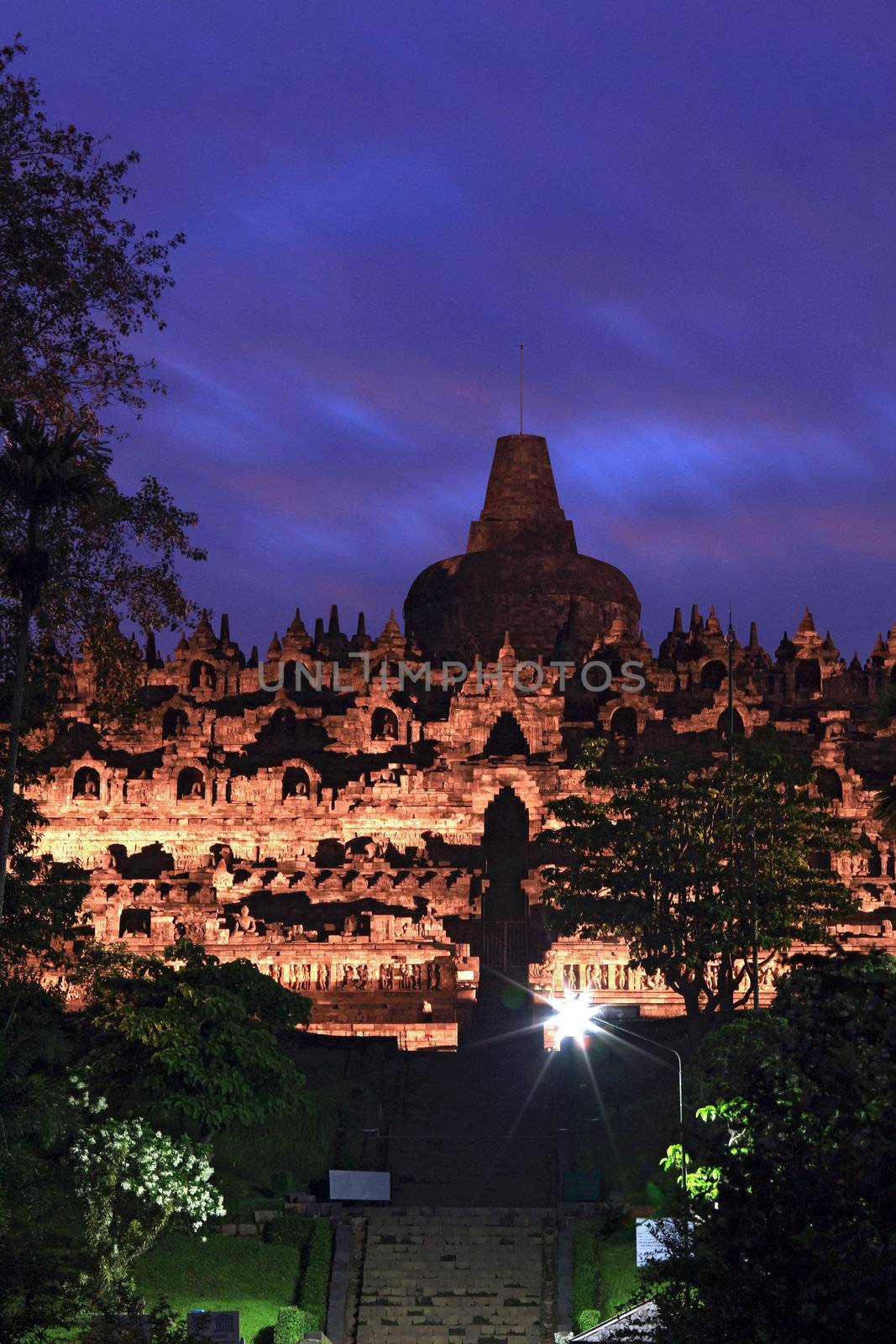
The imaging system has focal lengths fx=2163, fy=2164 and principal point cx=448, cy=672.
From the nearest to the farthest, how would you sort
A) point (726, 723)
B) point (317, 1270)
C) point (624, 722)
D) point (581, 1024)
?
1. point (317, 1270)
2. point (581, 1024)
3. point (726, 723)
4. point (624, 722)

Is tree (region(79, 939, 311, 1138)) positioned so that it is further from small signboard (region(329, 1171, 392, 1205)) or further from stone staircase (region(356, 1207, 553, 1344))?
stone staircase (region(356, 1207, 553, 1344))

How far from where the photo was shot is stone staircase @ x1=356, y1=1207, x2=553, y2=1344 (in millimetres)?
44875

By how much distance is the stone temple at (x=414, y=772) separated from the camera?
67938mm

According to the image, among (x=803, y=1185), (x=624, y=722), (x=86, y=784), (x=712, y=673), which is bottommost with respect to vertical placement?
(x=803, y=1185)

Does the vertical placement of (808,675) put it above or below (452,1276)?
above

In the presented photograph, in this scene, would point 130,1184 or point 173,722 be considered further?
point 173,722

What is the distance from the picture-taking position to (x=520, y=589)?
90562 mm

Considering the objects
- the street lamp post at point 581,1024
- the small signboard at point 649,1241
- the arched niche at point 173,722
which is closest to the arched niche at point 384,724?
the arched niche at point 173,722

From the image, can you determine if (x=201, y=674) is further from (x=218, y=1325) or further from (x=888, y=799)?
(x=888, y=799)

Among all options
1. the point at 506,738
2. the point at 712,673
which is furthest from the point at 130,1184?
the point at 712,673

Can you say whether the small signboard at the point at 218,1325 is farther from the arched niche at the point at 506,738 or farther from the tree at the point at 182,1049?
the arched niche at the point at 506,738

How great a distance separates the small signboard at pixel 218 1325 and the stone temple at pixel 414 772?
71.8 ft

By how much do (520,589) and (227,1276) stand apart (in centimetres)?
4787

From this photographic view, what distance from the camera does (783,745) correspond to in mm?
65688
